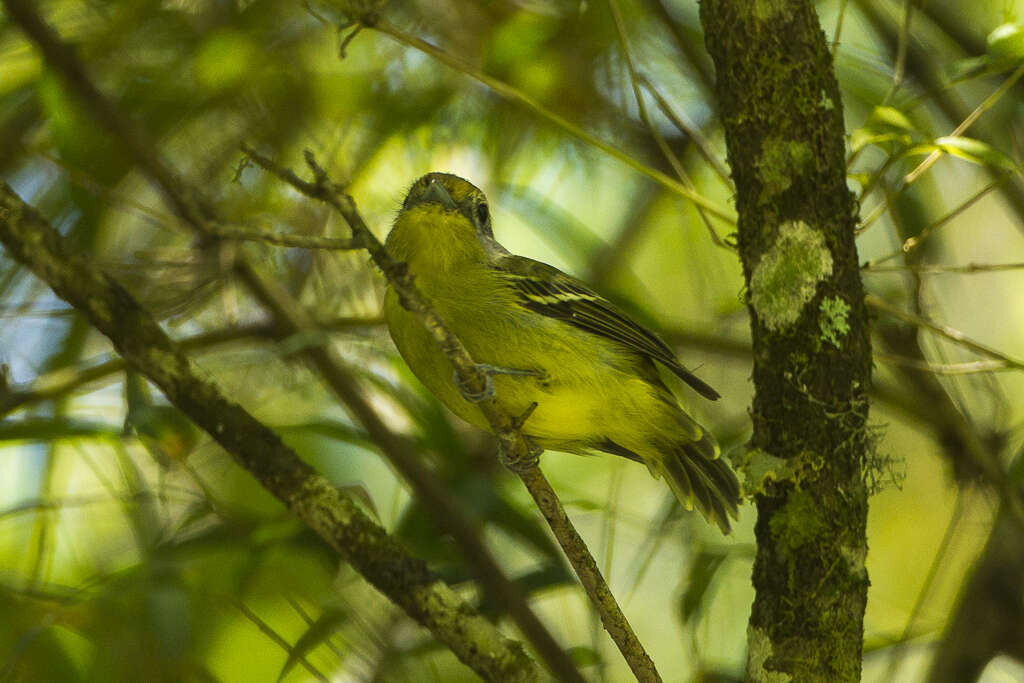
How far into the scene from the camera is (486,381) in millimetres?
2207

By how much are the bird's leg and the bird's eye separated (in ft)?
2.23

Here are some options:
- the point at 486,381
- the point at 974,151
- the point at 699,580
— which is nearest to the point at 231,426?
the point at 486,381

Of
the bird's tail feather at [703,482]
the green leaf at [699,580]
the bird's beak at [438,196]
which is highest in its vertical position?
the bird's beak at [438,196]

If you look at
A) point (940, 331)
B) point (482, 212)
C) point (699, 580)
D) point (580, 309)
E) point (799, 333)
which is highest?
point (482, 212)

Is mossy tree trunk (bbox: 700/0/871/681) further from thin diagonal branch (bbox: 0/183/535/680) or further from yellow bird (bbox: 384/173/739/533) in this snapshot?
thin diagonal branch (bbox: 0/183/535/680)

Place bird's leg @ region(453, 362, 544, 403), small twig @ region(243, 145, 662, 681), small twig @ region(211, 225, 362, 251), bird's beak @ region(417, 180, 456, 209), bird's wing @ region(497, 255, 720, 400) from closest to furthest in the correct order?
1. small twig @ region(211, 225, 362, 251)
2. small twig @ region(243, 145, 662, 681)
3. bird's leg @ region(453, 362, 544, 403)
4. bird's wing @ region(497, 255, 720, 400)
5. bird's beak @ region(417, 180, 456, 209)

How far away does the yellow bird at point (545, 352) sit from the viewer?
259cm

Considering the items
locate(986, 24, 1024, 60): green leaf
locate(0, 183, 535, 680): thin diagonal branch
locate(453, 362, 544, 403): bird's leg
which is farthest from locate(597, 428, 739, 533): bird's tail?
locate(986, 24, 1024, 60): green leaf

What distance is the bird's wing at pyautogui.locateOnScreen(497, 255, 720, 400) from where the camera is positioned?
2.75 m

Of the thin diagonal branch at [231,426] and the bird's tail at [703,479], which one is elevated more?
the thin diagonal branch at [231,426]

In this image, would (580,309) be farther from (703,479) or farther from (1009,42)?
(1009,42)

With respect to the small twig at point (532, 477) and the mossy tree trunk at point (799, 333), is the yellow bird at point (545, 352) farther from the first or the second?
the mossy tree trunk at point (799, 333)

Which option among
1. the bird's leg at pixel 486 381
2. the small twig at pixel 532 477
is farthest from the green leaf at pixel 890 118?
the small twig at pixel 532 477

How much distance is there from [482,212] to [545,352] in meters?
0.66
